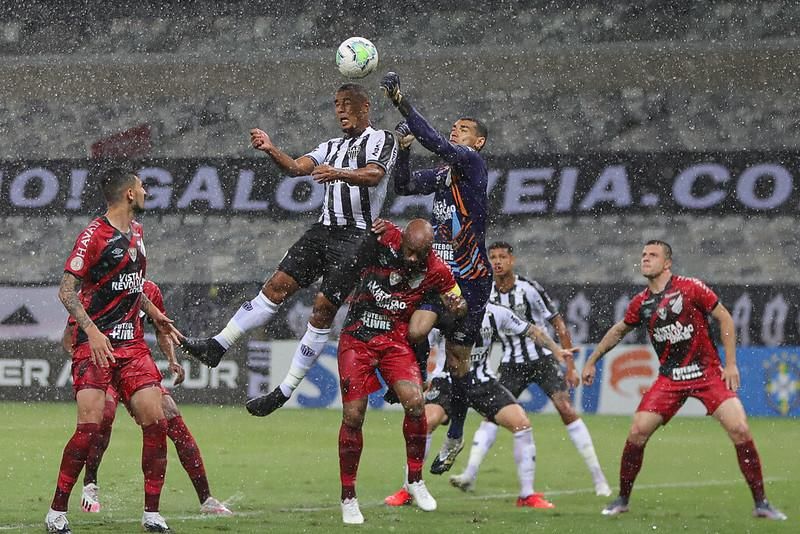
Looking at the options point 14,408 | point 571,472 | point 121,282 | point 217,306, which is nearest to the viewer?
point 121,282

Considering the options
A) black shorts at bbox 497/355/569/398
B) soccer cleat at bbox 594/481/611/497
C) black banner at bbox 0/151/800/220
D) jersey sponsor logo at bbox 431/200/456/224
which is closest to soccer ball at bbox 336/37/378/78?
jersey sponsor logo at bbox 431/200/456/224

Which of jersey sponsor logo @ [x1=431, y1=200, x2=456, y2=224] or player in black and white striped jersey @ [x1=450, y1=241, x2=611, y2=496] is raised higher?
jersey sponsor logo @ [x1=431, y1=200, x2=456, y2=224]

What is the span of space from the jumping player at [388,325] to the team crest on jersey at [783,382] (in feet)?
36.0

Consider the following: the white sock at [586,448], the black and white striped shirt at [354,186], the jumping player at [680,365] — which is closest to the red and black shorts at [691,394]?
the jumping player at [680,365]

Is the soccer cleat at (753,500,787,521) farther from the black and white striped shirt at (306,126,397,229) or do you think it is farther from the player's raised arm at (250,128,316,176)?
the player's raised arm at (250,128,316,176)

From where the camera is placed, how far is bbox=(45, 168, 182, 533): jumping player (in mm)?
7207

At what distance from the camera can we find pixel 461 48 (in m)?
22.9

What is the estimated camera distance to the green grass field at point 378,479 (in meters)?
8.42

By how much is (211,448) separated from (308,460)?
1.50 m

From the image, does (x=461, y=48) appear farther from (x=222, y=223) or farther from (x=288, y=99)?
(x=222, y=223)

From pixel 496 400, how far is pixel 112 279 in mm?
3621

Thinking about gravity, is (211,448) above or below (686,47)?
below

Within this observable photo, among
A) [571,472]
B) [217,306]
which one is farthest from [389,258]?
[217,306]

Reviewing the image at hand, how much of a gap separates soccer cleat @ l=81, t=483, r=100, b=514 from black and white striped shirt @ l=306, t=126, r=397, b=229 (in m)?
2.35
